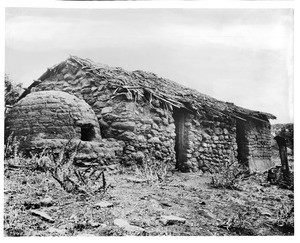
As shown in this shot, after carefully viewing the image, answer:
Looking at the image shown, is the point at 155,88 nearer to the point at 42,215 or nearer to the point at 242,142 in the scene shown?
the point at 242,142

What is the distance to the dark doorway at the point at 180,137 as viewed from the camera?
666 centimetres

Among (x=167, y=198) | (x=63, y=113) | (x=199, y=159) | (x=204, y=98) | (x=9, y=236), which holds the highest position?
(x=204, y=98)

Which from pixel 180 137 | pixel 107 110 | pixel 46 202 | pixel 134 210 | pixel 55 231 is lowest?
pixel 55 231

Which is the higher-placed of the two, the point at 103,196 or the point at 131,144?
the point at 131,144

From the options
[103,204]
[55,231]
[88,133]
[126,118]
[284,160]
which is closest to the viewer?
[55,231]

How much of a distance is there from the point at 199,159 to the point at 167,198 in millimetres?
2478

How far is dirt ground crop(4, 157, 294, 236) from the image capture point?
3.55 m

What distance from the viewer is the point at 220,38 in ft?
15.4

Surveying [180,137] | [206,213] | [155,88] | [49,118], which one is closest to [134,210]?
[206,213]

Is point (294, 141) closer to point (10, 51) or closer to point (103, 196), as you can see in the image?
point (103, 196)

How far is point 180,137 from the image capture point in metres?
6.74

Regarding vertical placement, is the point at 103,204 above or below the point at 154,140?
below

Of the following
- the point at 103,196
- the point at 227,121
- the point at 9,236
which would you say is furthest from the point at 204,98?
the point at 9,236

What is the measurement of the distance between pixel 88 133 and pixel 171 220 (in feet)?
8.19
